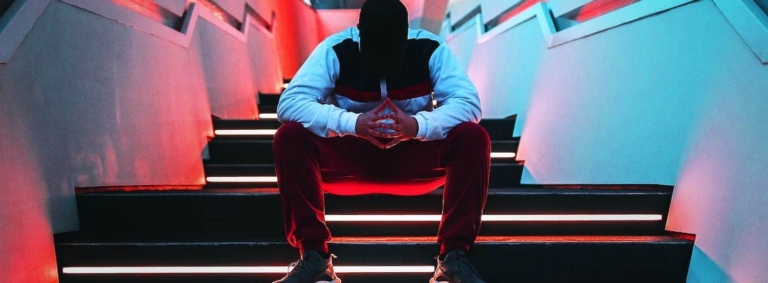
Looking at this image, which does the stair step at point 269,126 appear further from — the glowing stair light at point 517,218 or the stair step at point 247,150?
the glowing stair light at point 517,218

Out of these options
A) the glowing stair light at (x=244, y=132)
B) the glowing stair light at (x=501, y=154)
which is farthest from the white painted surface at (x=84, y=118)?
the glowing stair light at (x=501, y=154)

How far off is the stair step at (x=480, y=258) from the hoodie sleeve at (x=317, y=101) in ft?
1.22

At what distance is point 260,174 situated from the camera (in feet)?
6.24

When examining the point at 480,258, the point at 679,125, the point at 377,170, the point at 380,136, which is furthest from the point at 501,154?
the point at 380,136

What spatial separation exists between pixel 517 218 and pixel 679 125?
60 cm

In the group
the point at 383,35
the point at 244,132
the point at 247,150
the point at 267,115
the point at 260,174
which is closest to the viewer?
the point at 383,35

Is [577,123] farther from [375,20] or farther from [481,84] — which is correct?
[481,84]

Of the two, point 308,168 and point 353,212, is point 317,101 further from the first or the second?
point 353,212

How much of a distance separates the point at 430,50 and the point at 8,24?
1.15 m

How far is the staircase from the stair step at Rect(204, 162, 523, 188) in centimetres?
37

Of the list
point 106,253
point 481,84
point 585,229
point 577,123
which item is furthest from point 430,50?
point 481,84

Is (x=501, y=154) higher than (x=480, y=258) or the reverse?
higher

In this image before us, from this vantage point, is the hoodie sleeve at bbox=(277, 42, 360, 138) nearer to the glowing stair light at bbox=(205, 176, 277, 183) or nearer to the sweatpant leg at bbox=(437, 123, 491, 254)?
the sweatpant leg at bbox=(437, 123, 491, 254)

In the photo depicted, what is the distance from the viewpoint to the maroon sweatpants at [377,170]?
114cm
